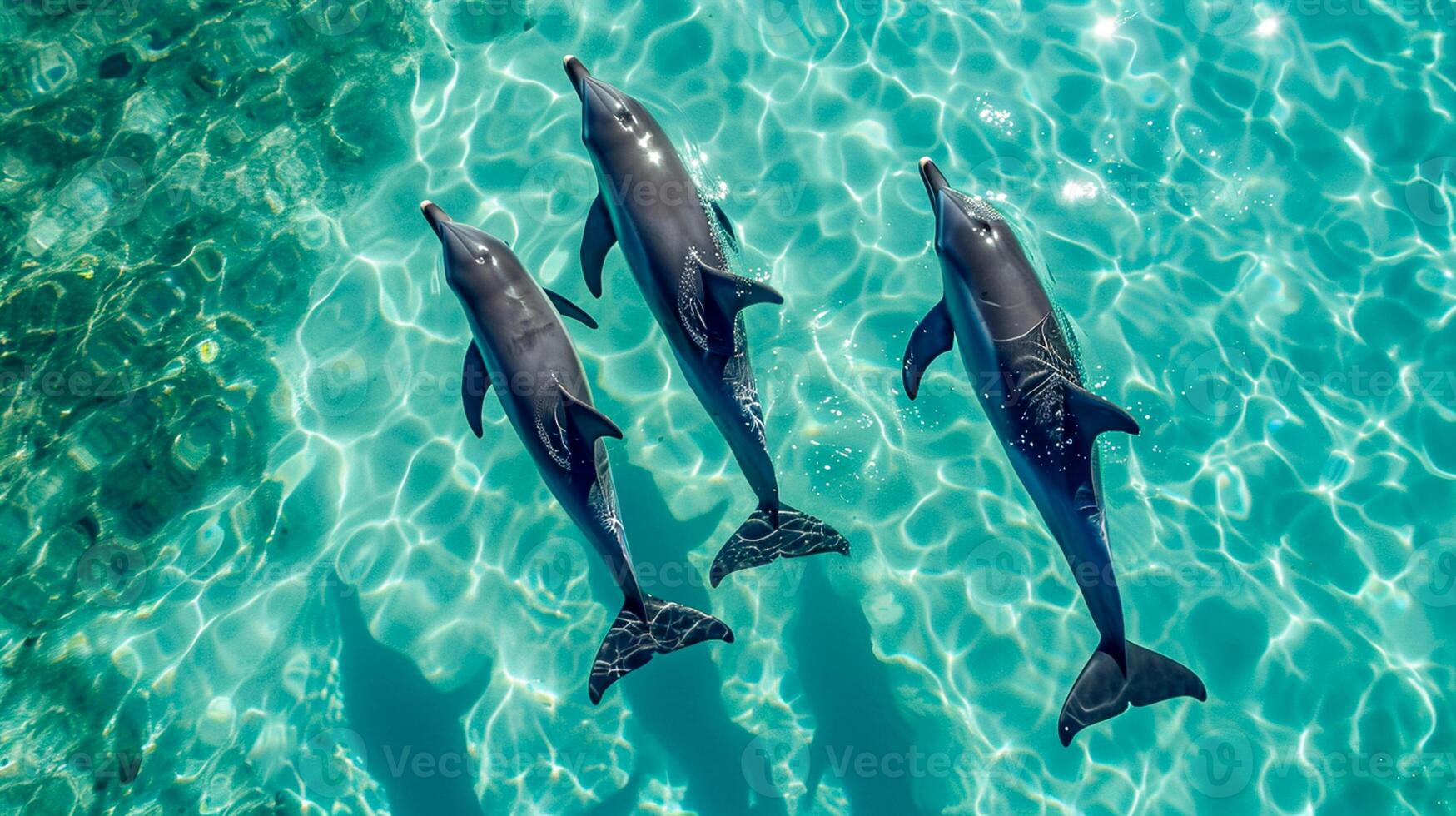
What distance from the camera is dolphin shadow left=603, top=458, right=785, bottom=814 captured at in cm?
702

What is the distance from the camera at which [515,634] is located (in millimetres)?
7316

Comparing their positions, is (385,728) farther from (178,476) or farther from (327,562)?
(178,476)

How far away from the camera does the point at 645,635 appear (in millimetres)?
6273

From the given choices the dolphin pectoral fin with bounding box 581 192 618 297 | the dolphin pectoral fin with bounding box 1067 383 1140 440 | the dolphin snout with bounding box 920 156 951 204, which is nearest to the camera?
the dolphin pectoral fin with bounding box 1067 383 1140 440

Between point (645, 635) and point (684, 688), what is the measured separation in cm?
117

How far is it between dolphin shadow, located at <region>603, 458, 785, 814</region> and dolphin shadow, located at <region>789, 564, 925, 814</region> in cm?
59

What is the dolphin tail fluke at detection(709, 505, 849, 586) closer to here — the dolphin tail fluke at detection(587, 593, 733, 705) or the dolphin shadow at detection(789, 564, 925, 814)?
the dolphin tail fluke at detection(587, 593, 733, 705)

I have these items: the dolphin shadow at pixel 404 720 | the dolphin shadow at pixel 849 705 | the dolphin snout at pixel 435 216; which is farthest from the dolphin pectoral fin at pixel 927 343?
the dolphin shadow at pixel 404 720

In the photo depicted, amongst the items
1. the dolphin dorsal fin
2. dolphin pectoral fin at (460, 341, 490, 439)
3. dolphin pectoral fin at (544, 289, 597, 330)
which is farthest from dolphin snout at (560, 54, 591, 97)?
dolphin pectoral fin at (460, 341, 490, 439)

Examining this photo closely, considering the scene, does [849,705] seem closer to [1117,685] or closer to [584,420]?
[1117,685]

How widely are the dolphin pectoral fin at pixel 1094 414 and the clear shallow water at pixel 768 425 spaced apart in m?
1.85

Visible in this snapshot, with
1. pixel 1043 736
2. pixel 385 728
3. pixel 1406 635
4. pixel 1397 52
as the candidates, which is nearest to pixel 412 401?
pixel 385 728

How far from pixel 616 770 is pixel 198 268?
239 inches

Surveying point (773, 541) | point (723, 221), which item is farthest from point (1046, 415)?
point (723, 221)
